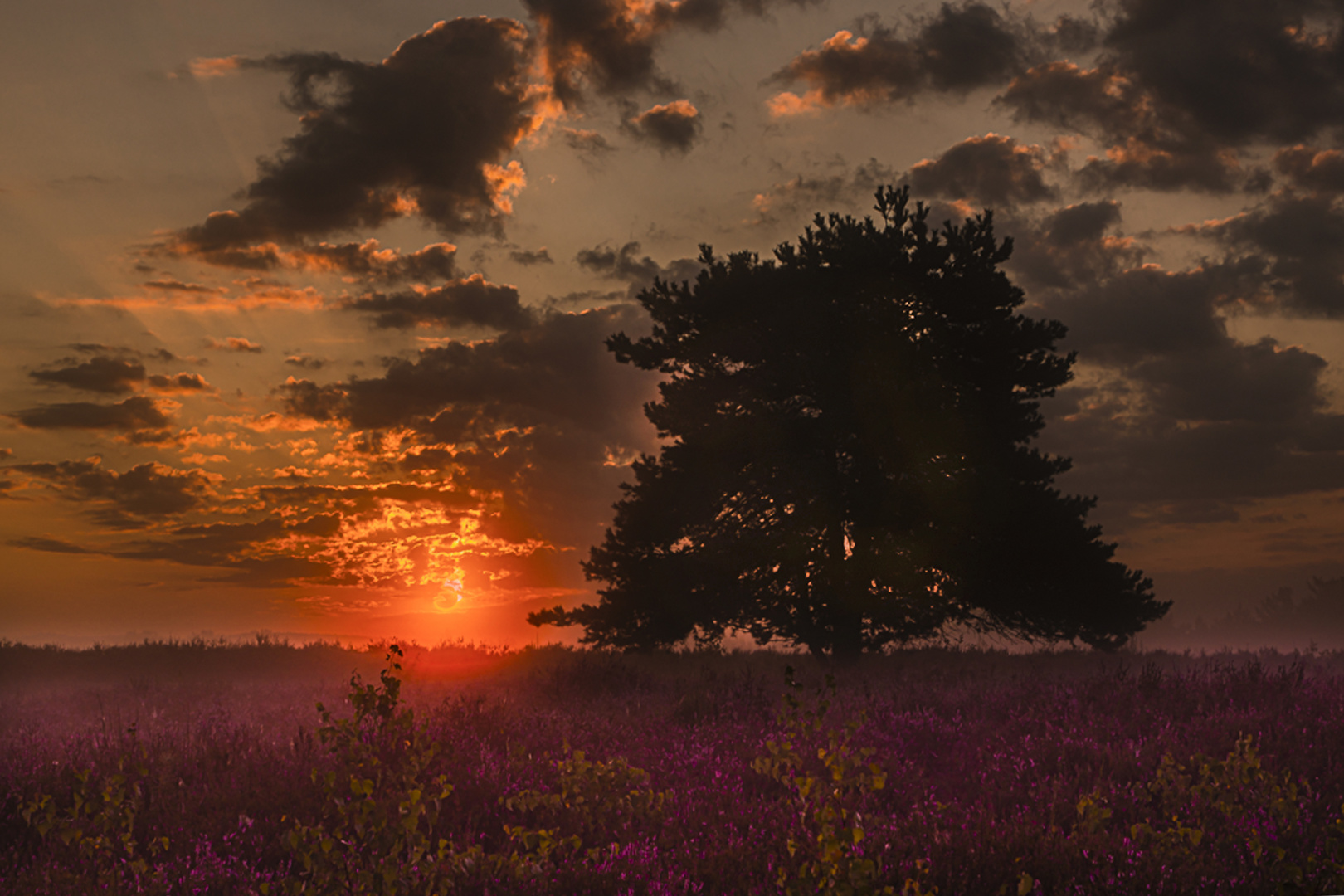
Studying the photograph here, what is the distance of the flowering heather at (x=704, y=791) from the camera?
5.48 metres

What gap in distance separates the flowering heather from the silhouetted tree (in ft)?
17.3

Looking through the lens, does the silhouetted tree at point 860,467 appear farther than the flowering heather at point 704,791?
Yes

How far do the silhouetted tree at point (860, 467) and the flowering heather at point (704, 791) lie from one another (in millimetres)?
5283

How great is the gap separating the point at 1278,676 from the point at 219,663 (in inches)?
729

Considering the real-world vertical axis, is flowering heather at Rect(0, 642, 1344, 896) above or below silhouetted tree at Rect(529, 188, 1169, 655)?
below

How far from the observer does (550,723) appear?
31.3ft

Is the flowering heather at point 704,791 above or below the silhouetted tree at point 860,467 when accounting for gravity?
below

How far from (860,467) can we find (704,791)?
11.5 meters

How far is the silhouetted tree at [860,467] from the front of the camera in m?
17.5

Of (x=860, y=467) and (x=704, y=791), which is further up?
(x=860, y=467)

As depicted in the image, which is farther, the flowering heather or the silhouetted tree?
the silhouetted tree

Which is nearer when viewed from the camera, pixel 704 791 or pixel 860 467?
pixel 704 791

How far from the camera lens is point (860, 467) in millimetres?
17969

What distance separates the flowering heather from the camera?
548cm
